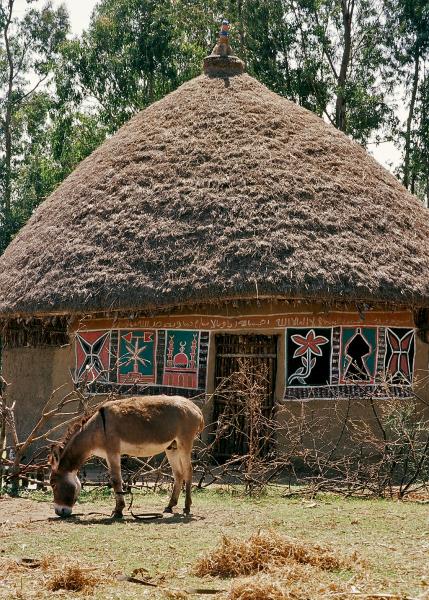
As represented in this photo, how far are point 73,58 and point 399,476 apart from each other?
56.6 ft

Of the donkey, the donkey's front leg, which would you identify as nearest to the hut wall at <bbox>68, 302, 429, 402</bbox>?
the donkey

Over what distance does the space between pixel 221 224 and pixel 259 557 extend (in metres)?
7.27

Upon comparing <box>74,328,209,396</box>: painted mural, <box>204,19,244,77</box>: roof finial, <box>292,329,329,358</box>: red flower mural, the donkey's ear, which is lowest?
the donkey's ear

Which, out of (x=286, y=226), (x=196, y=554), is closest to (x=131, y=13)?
(x=286, y=226)

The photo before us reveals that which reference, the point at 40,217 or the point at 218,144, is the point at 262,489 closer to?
the point at 218,144

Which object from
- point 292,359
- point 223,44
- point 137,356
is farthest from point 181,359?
point 223,44

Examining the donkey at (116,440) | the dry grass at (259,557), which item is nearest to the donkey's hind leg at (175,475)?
the donkey at (116,440)

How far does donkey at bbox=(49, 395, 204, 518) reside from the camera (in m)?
8.60

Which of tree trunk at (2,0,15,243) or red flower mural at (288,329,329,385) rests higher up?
tree trunk at (2,0,15,243)

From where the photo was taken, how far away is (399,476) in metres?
11.6

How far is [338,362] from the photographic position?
505 inches

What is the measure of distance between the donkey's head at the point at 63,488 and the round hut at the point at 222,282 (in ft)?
12.3

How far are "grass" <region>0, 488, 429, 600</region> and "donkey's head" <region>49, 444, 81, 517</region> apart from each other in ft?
0.45

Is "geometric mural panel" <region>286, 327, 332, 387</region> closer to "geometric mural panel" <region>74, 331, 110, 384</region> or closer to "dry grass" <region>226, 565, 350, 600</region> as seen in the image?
"geometric mural panel" <region>74, 331, 110, 384</region>
